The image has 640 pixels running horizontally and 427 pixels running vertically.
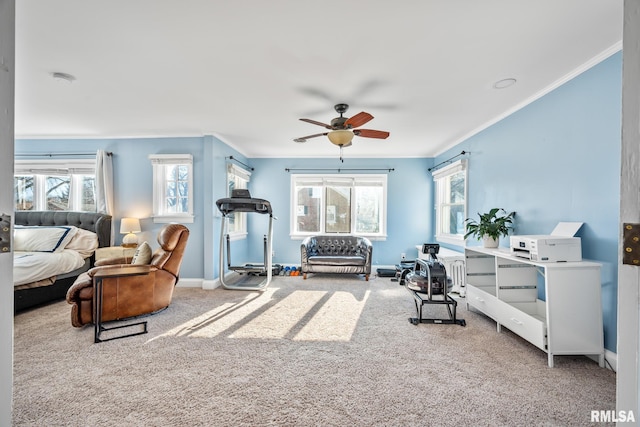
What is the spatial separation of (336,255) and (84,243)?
4.21 metres

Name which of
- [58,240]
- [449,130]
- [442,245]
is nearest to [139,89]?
[58,240]

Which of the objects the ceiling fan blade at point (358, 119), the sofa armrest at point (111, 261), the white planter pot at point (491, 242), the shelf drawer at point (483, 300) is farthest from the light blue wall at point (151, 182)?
the white planter pot at point (491, 242)

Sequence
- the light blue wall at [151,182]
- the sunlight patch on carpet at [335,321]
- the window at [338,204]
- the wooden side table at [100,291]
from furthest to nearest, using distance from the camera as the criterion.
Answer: the window at [338,204], the light blue wall at [151,182], the sunlight patch on carpet at [335,321], the wooden side table at [100,291]

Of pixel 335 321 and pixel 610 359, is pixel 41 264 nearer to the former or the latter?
pixel 335 321

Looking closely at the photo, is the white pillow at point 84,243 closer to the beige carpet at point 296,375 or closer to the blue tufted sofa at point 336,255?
the beige carpet at point 296,375

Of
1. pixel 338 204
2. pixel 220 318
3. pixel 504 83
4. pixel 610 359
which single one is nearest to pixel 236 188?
pixel 338 204

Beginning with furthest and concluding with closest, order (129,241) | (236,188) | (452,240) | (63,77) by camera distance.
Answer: (236,188), (452,240), (129,241), (63,77)

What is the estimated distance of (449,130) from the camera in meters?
4.29

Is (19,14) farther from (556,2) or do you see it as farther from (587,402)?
(587,402)

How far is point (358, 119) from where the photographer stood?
2.90 m

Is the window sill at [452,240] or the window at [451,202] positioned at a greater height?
the window at [451,202]

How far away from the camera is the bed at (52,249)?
3377 mm

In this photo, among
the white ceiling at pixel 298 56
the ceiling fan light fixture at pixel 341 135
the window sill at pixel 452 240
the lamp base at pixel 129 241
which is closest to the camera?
the white ceiling at pixel 298 56

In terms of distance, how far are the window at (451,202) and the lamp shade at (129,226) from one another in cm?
534
